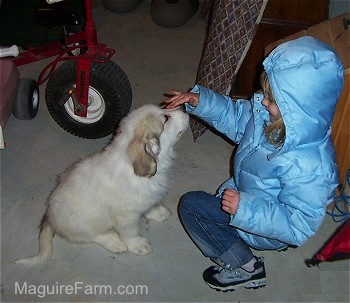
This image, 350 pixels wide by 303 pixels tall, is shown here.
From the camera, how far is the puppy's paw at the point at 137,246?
2.38m

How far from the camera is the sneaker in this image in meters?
2.23

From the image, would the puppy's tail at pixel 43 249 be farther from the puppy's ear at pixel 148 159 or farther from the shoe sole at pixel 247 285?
the shoe sole at pixel 247 285

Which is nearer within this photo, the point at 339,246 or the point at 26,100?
the point at 339,246

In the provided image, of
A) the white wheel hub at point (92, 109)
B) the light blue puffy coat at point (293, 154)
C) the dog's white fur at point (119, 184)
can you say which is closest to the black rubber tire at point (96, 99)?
the white wheel hub at point (92, 109)

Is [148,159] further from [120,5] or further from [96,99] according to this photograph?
[120,5]

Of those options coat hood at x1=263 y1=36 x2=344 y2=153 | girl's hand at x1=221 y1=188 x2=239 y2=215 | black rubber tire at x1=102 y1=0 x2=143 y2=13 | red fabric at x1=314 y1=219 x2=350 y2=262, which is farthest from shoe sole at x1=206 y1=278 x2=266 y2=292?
black rubber tire at x1=102 y1=0 x2=143 y2=13

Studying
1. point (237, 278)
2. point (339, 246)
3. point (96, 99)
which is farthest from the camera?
point (96, 99)

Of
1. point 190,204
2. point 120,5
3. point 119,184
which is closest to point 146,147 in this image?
point 119,184

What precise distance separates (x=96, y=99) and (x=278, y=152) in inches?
55.7

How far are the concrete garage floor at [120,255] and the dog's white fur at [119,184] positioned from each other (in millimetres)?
125

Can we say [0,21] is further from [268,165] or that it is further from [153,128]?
[268,165]

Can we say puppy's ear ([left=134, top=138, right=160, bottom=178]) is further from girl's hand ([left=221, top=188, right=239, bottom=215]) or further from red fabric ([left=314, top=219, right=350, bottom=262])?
red fabric ([left=314, top=219, right=350, bottom=262])

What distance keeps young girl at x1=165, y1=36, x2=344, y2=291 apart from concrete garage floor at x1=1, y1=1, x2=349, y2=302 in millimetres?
295

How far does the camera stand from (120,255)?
2412 millimetres
